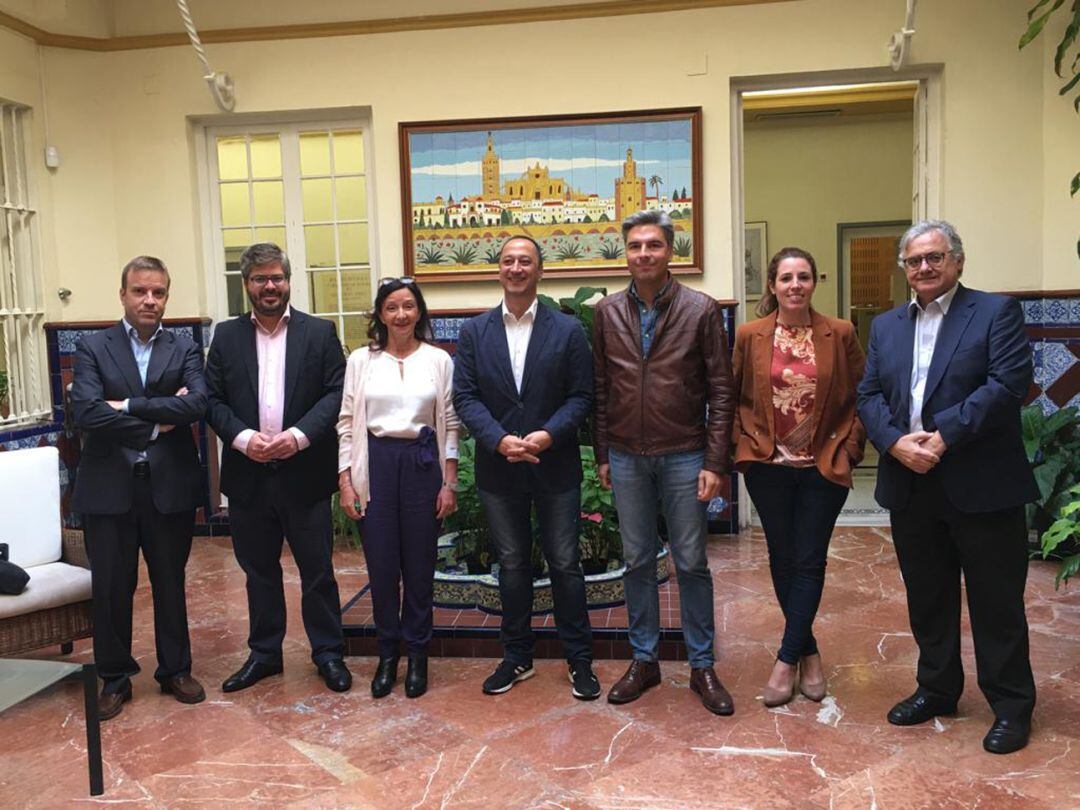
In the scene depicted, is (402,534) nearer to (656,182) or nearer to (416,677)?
(416,677)

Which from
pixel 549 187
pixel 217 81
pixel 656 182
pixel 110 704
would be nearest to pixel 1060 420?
pixel 656 182

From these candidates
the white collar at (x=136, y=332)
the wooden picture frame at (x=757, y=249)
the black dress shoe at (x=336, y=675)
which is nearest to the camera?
the white collar at (x=136, y=332)

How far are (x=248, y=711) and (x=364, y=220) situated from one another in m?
3.53

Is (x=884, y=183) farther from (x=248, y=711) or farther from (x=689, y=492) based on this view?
(x=248, y=711)

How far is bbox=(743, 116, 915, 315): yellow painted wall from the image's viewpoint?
9344 millimetres

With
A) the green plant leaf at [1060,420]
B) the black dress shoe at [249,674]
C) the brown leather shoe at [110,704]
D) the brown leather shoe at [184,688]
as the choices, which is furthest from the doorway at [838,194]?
the brown leather shoe at [110,704]

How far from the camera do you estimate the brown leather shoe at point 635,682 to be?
3.51m

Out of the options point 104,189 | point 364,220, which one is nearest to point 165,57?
point 104,189

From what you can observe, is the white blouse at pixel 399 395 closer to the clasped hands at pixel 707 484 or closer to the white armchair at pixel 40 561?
the clasped hands at pixel 707 484

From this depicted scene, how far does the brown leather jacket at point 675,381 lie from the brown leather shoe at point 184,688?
5.89 ft

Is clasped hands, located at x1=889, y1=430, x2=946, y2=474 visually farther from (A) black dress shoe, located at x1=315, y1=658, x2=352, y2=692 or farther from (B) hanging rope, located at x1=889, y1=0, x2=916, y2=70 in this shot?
(B) hanging rope, located at x1=889, y1=0, x2=916, y2=70

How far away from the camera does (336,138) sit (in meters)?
6.21

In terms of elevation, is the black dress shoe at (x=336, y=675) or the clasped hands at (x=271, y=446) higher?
the clasped hands at (x=271, y=446)

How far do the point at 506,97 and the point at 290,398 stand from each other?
292 cm
